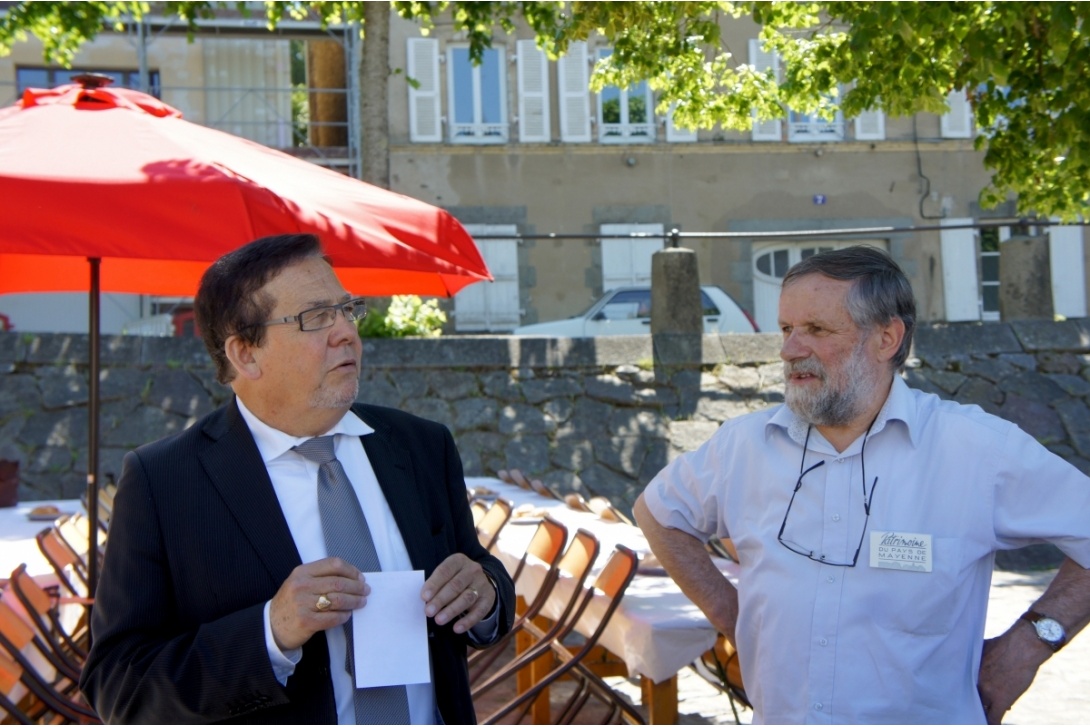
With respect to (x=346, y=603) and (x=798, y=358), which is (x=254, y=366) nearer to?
(x=346, y=603)

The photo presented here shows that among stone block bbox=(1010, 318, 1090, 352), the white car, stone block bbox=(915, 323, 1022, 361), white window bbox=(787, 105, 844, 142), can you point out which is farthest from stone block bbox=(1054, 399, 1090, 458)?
white window bbox=(787, 105, 844, 142)

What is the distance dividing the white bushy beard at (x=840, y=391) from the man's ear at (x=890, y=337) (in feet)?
0.16

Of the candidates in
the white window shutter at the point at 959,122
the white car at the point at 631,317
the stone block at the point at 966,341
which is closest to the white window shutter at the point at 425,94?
the white car at the point at 631,317

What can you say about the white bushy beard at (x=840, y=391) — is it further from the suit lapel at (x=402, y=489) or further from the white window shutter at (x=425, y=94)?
the white window shutter at (x=425, y=94)

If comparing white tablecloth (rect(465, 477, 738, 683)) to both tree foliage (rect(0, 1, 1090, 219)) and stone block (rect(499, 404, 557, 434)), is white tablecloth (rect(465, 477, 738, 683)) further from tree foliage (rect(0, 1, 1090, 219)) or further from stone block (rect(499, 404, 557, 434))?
stone block (rect(499, 404, 557, 434))

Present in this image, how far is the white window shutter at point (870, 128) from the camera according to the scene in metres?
21.8

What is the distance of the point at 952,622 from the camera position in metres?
2.59

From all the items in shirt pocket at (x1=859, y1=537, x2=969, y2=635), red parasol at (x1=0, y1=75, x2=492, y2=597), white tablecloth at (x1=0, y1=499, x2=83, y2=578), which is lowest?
white tablecloth at (x1=0, y1=499, x2=83, y2=578)

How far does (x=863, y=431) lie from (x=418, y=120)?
1893cm

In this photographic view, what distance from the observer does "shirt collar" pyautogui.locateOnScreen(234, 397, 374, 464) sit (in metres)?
2.30

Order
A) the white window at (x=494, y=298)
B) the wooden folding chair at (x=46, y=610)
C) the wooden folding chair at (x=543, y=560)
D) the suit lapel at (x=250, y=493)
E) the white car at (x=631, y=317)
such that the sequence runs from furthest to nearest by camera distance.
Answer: the white window at (x=494, y=298) → the white car at (x=631, y=317) → the wooden folding chair at (x=543, y=560) → the wooden folding chair at (x=46, y=610) → the suit lapel at (x=250, y=493)

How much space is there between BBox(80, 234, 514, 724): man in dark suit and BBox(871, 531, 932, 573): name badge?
2.64ft

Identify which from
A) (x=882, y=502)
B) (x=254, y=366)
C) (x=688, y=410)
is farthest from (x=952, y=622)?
(x=688, y=410)

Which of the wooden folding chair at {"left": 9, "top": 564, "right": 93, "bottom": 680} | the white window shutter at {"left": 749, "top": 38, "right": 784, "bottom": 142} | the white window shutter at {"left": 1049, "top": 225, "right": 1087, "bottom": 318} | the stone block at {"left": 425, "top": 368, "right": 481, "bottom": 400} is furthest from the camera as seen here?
the white window shutter at {"left": 1049, "top": 225, "right": 1087, "bottom": 318}
